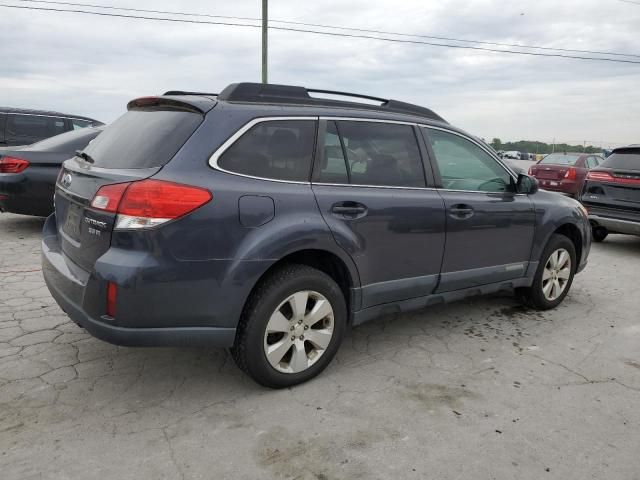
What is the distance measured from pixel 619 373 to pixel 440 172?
179 centimetres

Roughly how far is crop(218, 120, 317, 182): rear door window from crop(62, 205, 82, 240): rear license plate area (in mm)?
857

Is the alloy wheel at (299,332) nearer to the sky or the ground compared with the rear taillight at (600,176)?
nearer to the ground

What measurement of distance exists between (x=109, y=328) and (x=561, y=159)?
46.7 ft

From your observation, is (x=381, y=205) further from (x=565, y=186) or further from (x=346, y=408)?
(x=565, y=186)

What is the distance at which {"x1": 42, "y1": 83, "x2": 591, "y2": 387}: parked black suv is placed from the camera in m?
2.52

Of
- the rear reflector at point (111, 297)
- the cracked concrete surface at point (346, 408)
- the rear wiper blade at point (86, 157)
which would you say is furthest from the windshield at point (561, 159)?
the rear reflector at point (111, 297)

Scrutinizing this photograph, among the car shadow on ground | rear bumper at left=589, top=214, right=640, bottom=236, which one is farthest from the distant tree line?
rear bumper at left=589, top=214, right=640, bottom=236

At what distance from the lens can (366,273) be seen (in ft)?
10.6

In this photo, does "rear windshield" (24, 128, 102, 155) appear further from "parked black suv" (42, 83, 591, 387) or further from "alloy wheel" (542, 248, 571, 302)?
"alloy wheel" (542, 248, 571, 302)

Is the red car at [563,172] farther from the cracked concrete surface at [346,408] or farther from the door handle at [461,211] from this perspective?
the door handle at [461,211]

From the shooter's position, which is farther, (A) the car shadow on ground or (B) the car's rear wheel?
(B) the car's rear wheel

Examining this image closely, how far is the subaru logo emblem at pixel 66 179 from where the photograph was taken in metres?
3.04

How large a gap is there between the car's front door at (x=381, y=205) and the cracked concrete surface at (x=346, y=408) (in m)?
0.57

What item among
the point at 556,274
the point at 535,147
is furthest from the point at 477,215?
the point at 535,147
